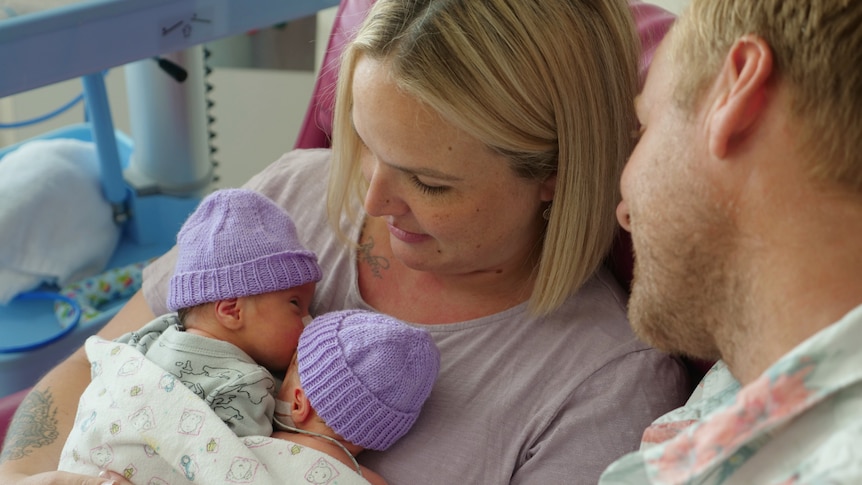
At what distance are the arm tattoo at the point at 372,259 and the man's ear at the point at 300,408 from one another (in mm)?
286

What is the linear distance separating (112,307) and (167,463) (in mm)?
986

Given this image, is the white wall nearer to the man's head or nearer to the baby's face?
the baby's face

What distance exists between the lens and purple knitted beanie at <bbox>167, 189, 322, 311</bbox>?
1.31 m

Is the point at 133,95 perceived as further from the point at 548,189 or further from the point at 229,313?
the point at 548,189

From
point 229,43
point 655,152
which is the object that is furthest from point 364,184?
point 229,43

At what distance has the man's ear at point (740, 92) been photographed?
2.81 ft

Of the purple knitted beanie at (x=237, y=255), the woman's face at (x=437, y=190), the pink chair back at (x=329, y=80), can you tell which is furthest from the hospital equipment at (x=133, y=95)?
the woman's face at (x=437, y=190)

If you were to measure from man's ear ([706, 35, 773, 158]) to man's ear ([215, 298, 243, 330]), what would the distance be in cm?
72

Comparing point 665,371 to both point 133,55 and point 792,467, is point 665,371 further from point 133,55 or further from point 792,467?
point 133,55

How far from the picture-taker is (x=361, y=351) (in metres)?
1.20

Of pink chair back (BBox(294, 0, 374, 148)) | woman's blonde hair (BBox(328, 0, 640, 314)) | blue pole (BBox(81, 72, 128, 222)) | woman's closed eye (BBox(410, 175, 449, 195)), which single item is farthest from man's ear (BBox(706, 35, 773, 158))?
blue pole (BBox(81, 72, 128, 222))

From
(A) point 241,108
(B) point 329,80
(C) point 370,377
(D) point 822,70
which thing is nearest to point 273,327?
(C) point 370,377

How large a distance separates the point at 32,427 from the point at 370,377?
601 mm

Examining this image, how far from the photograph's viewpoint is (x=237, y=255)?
1327 mm
